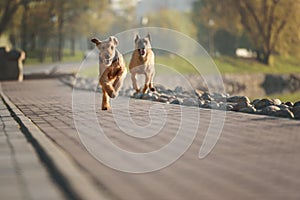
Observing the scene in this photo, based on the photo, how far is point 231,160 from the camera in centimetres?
586

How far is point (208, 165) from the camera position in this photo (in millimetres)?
5633

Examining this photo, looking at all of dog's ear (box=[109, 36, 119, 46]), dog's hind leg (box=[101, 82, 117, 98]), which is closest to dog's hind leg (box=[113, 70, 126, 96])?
dog's hind leg (box=[101, 82, 117, 98])

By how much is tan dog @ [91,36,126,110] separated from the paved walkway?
1.67 meters

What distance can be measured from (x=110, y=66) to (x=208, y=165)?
5.89 m

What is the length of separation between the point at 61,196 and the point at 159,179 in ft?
3.54

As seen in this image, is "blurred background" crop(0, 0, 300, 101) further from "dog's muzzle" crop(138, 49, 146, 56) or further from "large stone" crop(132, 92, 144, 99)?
"dog's muzzle" crop(138, 49, 146, 56)

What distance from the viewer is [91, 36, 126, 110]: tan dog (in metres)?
11.0

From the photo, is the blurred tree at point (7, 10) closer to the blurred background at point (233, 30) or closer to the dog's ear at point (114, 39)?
the blurred background at point (233, 30)

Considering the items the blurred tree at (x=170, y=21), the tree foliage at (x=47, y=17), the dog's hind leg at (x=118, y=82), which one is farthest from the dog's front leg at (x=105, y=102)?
the blurred tree at (x=170, y=21)

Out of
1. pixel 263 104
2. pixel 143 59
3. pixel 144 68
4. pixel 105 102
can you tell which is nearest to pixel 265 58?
pixel 144 68

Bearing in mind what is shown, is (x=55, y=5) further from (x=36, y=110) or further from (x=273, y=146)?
(x=273, y=146)

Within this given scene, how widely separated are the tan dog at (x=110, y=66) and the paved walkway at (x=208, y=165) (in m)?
1.67

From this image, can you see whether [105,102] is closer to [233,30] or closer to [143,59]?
[143,59]

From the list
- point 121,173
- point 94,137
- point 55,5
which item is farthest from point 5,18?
point 121,173
